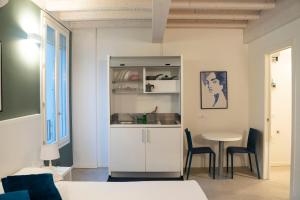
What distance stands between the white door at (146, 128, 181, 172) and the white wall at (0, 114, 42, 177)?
179cm

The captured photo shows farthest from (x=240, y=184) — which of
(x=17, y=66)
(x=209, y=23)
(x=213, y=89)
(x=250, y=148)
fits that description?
(x=17, y=66)

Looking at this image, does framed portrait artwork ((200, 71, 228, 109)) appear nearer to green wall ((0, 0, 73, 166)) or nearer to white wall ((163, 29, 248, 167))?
white wall ((163, 29, 248, 167))

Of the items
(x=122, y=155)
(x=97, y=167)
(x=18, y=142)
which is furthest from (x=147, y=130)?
(x=18, y=142)

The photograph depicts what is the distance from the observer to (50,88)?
12.6 feet

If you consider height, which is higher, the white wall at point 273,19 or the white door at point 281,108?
the white wall at point 273,19

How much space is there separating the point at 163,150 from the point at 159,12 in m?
2.30

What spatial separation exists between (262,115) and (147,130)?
6.49 feet

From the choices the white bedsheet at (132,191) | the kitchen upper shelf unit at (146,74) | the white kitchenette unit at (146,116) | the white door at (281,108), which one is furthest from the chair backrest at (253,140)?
the white bedsheet at (132,191)

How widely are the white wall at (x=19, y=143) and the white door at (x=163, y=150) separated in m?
1.79

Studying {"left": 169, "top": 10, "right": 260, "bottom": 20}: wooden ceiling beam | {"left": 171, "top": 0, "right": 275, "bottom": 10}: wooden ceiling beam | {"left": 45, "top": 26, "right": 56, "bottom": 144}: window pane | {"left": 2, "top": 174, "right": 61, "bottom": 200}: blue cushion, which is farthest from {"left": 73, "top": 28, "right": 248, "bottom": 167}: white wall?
{"left": 2, "top": 174, "right": 61, "bottom": 200}: blue cushion

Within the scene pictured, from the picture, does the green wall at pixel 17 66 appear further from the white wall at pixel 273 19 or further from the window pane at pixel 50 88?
the white wall at pixel 273 19

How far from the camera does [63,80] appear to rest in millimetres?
4457

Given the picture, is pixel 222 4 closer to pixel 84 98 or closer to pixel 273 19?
pixel 273 19

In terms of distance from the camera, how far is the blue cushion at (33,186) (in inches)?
81.4
